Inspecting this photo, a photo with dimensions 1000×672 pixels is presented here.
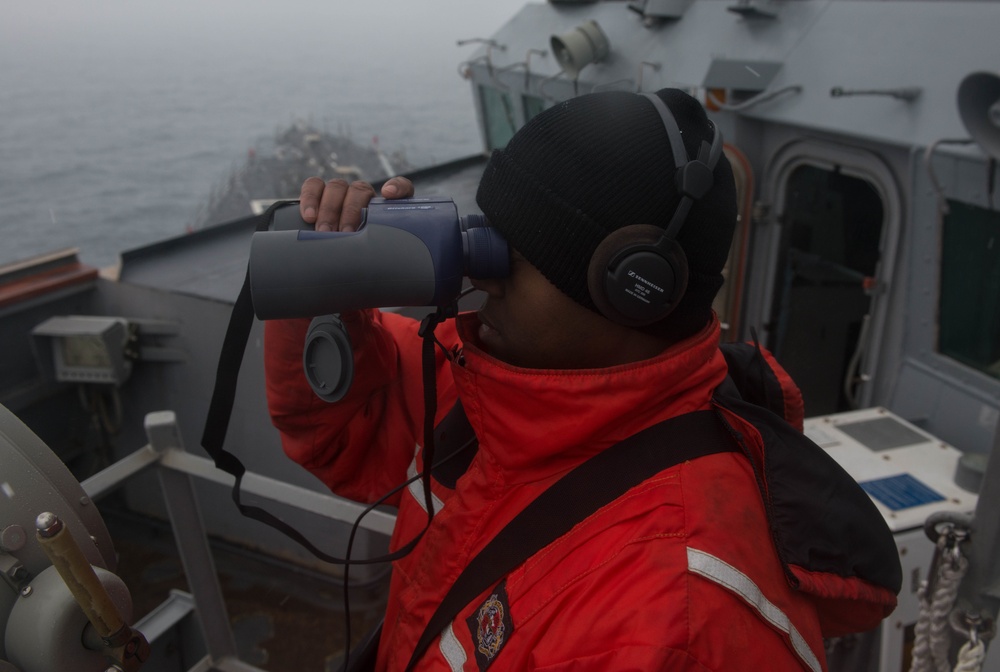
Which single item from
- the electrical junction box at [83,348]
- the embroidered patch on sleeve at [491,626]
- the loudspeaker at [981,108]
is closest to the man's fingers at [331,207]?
the embroidered patch on sleeve at [491,626]

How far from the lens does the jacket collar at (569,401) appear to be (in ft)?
3.62

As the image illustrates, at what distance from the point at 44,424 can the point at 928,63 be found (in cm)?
478

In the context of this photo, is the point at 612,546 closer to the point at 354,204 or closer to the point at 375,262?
the point at 375,262

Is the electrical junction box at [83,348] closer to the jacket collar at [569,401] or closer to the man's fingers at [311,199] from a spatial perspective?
the man's fingers at [311,199]

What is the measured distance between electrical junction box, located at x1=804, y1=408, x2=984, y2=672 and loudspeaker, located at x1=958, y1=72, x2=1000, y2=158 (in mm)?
1047

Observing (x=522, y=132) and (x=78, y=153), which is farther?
(x=78, y=153)

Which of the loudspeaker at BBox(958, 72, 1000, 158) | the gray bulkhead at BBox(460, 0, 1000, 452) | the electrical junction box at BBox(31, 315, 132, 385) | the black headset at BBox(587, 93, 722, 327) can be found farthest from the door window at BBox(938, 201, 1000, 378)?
the electrical junction box at BBox(31, 315, 132, 385)

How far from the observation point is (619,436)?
1153 mm

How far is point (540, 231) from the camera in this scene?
3.66 ft

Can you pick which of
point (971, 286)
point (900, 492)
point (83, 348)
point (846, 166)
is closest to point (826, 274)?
point (846, 166)

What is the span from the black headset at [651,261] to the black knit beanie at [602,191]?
0.02 meters

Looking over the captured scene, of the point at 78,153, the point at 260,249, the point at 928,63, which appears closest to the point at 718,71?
the point at 928,63

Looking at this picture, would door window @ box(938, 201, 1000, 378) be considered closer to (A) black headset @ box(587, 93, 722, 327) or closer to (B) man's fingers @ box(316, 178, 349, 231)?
(A) black headset @ box(587, 93, 722, 327)

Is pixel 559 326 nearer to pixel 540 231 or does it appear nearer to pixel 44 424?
pixel 540 231
